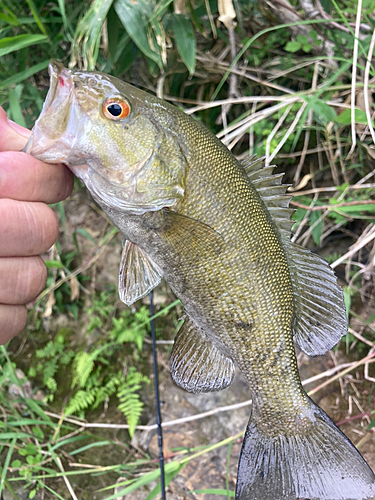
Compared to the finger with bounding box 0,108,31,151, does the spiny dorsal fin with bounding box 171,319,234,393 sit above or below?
below

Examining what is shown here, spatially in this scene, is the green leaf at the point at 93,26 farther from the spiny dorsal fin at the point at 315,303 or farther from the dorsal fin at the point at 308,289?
the spiny dorsal fin at the point at 315,303

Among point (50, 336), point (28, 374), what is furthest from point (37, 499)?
point (50, 336)

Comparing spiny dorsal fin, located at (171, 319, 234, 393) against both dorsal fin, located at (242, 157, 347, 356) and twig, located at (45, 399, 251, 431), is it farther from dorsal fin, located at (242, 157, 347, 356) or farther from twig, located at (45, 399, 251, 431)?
twig, located at (45, 399, 251, 431)

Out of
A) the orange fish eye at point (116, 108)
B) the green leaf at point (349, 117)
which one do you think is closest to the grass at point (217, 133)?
the green leaf at point (349, 117)

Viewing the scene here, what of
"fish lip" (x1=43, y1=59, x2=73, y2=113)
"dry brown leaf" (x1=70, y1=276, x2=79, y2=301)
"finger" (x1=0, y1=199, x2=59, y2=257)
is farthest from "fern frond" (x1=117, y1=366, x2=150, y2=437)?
"fish lip" (x1=43, y1=59, x2=73, y2=113)

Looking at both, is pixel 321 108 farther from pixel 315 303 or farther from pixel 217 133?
pixel 315 303

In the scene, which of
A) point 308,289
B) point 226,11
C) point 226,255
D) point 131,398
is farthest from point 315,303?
point 131,398
